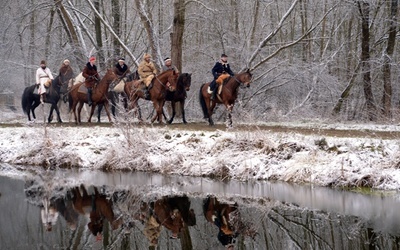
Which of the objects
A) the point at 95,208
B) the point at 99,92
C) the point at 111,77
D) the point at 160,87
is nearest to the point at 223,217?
the point at 95,208

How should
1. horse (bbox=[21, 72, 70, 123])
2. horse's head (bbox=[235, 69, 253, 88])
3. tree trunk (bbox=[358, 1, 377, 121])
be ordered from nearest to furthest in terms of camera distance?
horse's head (bbox=[235, 69, 253, 88])
tree trunk (bbox=[358, 1, 377, 121])
horse (bbox=[21, 72, 70, 123])

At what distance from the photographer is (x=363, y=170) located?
12.2 m

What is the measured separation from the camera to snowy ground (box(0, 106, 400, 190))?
12.4 meters

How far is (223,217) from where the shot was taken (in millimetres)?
10305

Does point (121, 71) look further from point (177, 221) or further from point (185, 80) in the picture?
point (177, 221)

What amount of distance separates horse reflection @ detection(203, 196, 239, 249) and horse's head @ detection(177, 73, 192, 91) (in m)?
7.33

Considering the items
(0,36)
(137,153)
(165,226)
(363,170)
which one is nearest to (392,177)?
(363,170)

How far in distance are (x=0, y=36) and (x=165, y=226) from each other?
3162 centimetres

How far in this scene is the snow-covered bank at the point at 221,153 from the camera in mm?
12414

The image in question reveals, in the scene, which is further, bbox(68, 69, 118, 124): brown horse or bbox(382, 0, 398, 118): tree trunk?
bbox(382, 0, 398, 118): tree trunk

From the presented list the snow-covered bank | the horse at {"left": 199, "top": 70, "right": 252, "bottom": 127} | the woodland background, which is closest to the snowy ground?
the snow-covered bank

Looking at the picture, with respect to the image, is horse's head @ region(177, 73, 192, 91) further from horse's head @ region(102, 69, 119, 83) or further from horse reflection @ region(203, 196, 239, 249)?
horse reflection @ region(203, 196, 239, 249)

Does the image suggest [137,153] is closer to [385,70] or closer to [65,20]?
[385,70]

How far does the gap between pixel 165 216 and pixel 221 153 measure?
4209 mm
